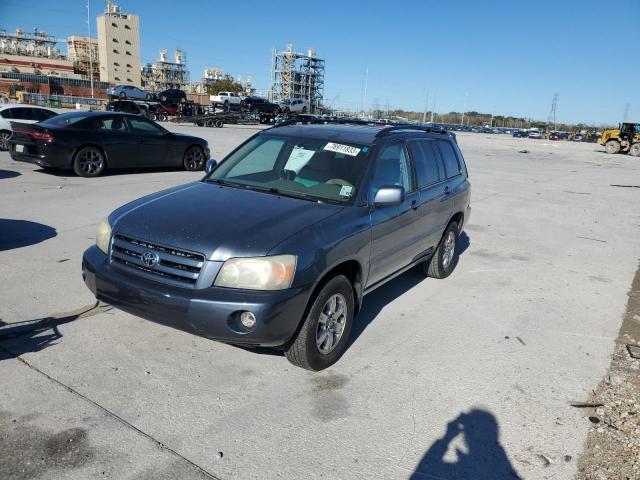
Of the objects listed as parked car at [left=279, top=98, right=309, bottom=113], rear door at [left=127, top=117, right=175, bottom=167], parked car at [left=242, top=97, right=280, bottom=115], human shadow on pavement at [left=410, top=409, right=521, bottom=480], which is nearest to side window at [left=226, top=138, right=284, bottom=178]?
human shadow on pavement at [left=410, top=409, right=521, bottom=480]

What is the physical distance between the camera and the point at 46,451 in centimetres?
264

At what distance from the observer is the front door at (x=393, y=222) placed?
414 cm

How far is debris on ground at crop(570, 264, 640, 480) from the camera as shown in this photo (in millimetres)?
2834

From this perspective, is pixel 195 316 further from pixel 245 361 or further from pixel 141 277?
pixel 245 361

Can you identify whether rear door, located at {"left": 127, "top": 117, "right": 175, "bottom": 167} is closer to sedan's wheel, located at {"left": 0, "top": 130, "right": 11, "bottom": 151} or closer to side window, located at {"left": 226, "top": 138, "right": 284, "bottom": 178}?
sedan's wheel, located at {"left": 0, "top": 130, "right": 11, "bottom": 151}

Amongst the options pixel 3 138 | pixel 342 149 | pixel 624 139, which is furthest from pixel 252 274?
pixel 624 139

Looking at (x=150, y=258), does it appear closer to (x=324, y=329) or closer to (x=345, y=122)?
(x=324, y=329)

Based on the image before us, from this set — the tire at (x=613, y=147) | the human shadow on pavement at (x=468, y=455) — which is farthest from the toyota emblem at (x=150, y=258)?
the tire at (x=613, y=147)

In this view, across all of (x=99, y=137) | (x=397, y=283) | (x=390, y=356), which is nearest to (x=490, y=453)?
(x=390, y=356)

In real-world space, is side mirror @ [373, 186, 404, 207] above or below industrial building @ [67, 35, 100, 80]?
below

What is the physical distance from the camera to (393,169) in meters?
4.61

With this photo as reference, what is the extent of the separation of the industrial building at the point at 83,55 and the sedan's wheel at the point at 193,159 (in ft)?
370

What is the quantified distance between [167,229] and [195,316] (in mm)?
662

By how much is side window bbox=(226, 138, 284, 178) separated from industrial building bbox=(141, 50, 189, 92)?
14804 centimetres
